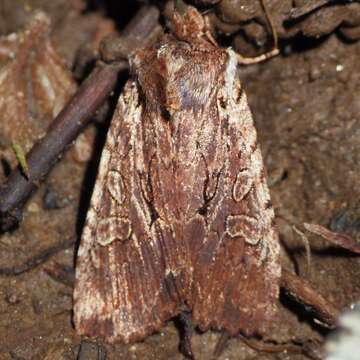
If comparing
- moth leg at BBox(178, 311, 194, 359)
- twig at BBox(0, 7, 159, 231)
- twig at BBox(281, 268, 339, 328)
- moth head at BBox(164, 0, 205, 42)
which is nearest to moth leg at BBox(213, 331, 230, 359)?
moth leg at BBox(178, 311, 194, 359)

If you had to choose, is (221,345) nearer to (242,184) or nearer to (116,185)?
(242,184)

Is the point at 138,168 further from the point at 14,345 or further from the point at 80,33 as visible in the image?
the point at 80,33

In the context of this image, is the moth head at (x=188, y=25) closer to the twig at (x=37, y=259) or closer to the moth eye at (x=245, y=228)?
the moth eye at (x=245, y=228)

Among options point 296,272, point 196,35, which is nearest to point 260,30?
point 196,35

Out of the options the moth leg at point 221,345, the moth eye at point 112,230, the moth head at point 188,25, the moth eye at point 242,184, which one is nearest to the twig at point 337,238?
the moth eye at point 242,184

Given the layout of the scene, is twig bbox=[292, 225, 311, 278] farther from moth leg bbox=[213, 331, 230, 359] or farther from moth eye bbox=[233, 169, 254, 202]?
moth leg bbox=[213, 331, 230, 359]

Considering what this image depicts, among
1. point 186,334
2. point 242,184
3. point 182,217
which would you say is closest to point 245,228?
point 242,184
